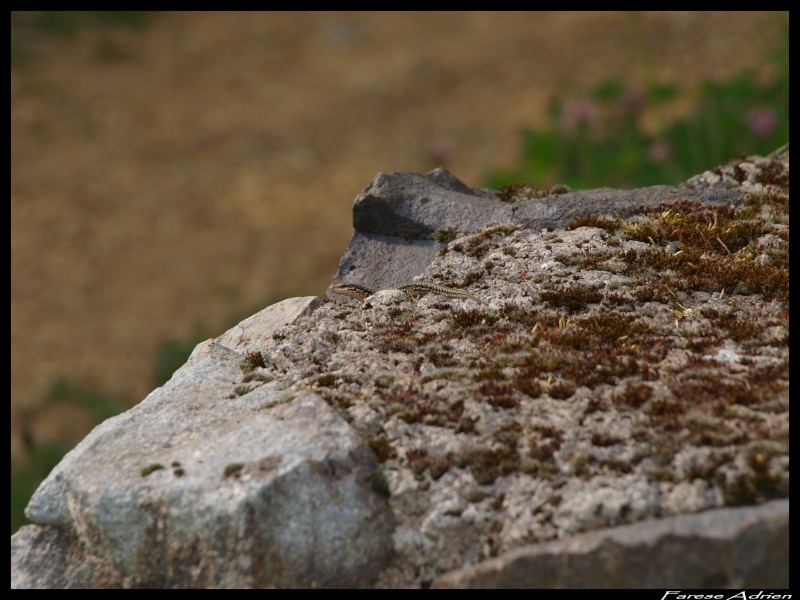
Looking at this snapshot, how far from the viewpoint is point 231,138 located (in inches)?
458

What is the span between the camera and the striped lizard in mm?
3443

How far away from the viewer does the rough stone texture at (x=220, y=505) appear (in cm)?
240

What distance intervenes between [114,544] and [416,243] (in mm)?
2007

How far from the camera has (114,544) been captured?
8.47ft

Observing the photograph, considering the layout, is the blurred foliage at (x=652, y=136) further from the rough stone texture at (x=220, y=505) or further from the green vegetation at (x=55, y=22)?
the green vegetation at (x=55, y=22)

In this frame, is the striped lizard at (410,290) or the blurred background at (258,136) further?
the blurred background at (258,136)

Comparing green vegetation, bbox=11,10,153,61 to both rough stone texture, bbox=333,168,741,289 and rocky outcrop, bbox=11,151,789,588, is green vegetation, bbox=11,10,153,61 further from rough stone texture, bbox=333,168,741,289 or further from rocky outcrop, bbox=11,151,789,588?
rocky outcrop, bbox=11,151,789,588

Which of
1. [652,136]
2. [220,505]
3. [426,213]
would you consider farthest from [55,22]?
[220,505]

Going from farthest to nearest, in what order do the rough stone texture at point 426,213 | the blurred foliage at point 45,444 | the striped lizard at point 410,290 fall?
the blurred foliage at point 45,444, the rough stone texture at point 426,213, the striped lizard at point 410,290

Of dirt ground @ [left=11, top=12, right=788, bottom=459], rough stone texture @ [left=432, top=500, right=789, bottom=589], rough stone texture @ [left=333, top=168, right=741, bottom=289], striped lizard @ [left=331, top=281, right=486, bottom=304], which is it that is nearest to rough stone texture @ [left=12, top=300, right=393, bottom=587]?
rough stone texture @ [left=432, top=500, right=789, bottom=589]

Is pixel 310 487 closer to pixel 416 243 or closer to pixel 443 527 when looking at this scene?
pixel 443 527

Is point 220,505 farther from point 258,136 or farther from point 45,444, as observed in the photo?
point 258,136

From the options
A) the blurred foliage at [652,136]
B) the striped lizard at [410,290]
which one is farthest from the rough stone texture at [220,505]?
the blurred foliage at [652,136]
